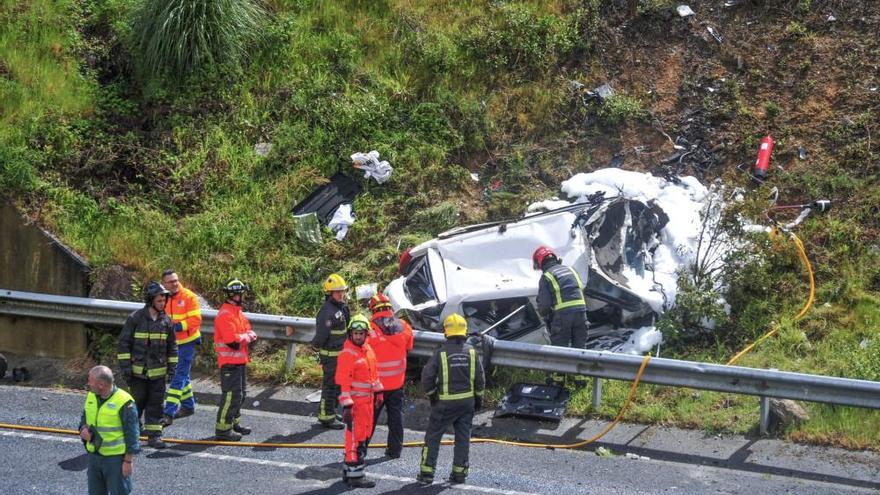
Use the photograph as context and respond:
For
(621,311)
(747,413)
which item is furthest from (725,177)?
(747,413)

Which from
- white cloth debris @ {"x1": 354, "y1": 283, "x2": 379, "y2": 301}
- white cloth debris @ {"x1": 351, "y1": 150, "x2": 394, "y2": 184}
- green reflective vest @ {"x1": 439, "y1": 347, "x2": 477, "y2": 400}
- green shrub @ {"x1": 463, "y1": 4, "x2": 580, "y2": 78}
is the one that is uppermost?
green shrub @ {"x1": 463, "y1": 4, "x2": 580, "y2": 78}

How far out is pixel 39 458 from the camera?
948 cm

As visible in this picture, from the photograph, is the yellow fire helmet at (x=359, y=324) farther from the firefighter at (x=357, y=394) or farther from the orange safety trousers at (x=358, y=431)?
the orange safety trousers at (x=358, y=431)

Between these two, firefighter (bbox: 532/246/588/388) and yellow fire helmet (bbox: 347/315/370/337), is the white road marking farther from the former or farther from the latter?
firefighter (bbox: 532/246/588/388)

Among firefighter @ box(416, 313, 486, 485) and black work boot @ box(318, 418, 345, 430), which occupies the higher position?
firefighter @ box(416, 313, 486, 485)

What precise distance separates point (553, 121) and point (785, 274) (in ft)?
13.0

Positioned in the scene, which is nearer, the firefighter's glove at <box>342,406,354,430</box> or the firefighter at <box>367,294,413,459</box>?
the firefighter's glove at <box>342,406,354,430</box>

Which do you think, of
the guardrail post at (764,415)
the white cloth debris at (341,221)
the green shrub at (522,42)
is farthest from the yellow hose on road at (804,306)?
the white cloth debris at (341,221)

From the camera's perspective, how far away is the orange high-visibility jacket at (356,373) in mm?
9109

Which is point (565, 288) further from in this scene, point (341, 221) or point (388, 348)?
point (341, 221)

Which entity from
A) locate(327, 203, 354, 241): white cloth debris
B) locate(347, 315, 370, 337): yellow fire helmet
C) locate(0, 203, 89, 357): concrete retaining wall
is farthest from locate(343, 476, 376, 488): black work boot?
locate(0, 203, 89, 357): concrete retaining wall

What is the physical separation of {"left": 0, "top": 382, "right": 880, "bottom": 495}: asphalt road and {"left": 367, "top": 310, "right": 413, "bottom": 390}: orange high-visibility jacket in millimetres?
705

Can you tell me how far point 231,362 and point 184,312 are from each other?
3.54 ft

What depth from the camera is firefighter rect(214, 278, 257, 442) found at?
32.7 feet
